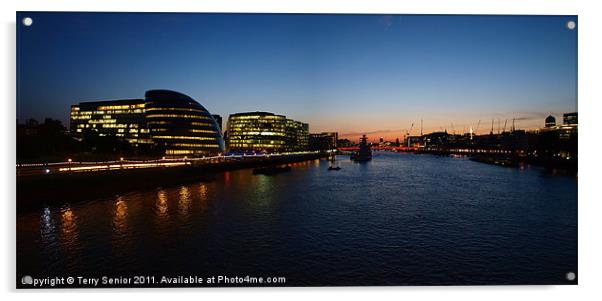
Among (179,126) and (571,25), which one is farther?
(179,126)

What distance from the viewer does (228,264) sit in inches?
246

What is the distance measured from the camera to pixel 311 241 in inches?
300

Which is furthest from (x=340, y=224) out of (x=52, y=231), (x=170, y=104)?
(x=170, y=104)

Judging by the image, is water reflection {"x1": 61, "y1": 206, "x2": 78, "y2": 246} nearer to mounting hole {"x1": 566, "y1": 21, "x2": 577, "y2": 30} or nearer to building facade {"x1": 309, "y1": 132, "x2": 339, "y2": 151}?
mounting hole {"x1": 566, "y1": 21, "x2": 577, "y2": 30}

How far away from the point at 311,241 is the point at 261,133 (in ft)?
213

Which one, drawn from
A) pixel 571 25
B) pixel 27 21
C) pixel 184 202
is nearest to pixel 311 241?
pixel 571 25

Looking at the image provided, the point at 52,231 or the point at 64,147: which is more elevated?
the point at 64,147

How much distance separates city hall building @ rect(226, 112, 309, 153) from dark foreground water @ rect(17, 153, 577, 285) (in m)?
58.0

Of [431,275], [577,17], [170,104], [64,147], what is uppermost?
[170,104]

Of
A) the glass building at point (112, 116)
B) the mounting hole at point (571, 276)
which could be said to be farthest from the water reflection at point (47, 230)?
the glass building at point (112, 116)

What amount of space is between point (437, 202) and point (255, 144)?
6116 cm

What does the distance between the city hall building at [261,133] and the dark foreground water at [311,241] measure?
5797 centimetres

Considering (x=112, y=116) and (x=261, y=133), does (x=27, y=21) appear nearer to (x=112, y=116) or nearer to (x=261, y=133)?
(x=112, y=116)
